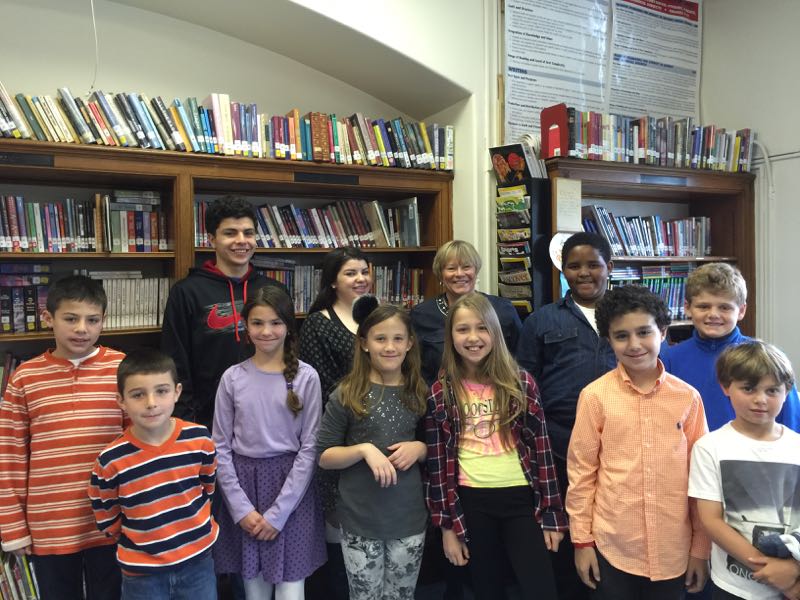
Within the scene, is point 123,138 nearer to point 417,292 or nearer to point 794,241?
point 417,292

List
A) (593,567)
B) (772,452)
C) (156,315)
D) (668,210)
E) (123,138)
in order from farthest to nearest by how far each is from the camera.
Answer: (668,210) → (156,315) → (123,138) → (593,567) → (772,452)

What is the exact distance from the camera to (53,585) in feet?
5.72

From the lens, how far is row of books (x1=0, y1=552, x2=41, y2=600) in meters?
2.16

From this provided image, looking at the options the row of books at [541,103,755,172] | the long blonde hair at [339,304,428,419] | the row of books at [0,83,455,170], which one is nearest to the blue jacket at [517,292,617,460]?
the long blonde hair at [339,304,428,419]

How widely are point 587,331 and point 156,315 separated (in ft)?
6.37

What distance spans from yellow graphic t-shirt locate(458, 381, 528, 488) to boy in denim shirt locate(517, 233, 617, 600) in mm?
381

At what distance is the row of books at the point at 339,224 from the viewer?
2.94 metres

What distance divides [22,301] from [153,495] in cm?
138

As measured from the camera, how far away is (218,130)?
2.63 metres

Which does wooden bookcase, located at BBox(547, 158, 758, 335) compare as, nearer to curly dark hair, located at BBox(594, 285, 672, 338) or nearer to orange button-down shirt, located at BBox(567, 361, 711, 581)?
curly dark hair, located at BBox(594, 285, 672, 338)

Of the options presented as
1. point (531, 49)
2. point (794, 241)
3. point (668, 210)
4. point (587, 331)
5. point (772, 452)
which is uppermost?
point (531, 49)

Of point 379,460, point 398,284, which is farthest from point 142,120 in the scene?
point 379,460

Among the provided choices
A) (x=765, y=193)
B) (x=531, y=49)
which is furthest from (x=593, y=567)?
(x=765, y=193)

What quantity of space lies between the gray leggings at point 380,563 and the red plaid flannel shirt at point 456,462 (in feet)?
0.44
